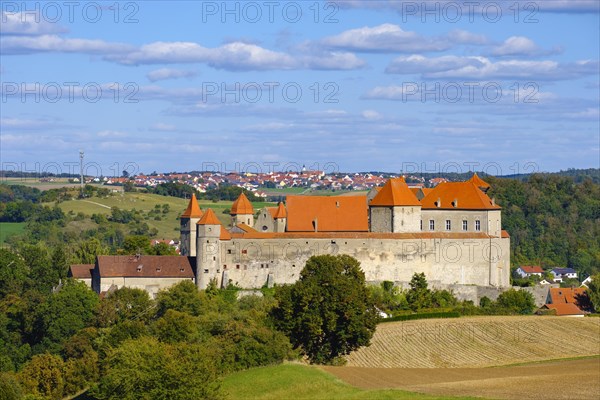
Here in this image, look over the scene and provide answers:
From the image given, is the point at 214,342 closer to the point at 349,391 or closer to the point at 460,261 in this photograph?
the point at 349,391

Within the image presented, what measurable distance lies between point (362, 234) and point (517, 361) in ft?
52.2

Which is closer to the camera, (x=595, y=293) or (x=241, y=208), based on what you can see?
(x=241, y=208)

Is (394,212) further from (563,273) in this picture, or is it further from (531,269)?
(563,273)

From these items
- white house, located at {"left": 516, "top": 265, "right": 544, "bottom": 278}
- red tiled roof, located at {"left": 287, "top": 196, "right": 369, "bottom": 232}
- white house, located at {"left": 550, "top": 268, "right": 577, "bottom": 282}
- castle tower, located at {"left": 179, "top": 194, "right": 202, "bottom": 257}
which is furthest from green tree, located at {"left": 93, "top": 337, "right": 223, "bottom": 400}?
white house, located at {"left": 550, "top": 268, "right": 577, "bottom": 282}

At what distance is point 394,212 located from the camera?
73688 mm

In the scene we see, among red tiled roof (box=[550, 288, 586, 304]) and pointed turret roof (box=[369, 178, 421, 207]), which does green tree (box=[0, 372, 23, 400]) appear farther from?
red tiled roof (box=[550, 288, 586, 304])

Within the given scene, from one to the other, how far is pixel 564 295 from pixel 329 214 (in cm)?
1687

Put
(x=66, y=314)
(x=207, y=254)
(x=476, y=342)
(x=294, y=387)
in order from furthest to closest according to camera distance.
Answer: (x=207, y=254), (x=66, y=314), (x=476, y=342), (x=294, y=387)

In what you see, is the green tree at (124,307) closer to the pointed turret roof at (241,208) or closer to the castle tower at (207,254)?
the castle tower at (207,254)

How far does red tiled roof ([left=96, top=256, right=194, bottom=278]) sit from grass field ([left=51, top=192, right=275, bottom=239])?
2406 inches

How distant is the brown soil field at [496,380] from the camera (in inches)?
1812

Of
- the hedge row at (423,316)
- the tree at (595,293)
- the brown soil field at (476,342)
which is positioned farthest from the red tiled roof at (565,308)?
the hedge row at (423,316)

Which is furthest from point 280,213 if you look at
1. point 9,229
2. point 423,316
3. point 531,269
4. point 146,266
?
point 9,229

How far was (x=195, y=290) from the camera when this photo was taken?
225 ft
